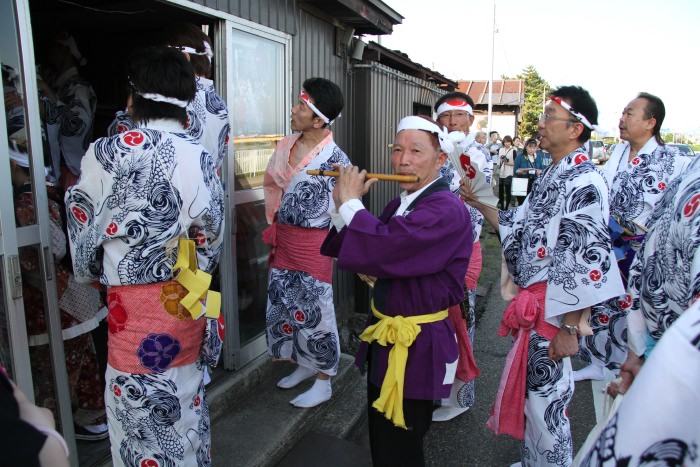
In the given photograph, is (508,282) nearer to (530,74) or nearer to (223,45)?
(223,45)

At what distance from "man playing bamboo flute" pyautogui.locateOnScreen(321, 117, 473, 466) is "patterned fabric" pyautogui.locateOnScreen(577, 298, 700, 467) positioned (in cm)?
134

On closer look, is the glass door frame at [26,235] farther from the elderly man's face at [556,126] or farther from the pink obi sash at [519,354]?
the elderly man's face at [556,126]

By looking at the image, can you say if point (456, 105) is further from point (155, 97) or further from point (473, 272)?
point (155, 97)

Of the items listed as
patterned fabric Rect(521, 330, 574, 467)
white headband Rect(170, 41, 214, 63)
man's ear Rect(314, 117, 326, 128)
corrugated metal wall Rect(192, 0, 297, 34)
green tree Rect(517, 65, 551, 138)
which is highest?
A: green tree Rect(517, 65, 551, 138)

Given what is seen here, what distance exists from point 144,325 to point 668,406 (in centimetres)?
180

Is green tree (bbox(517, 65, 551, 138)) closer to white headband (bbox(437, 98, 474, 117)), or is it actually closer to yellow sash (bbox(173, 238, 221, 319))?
white headband (bbox(437, 98, 474, 117))

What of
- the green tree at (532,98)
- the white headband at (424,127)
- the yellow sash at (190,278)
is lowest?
the yellow sash at (190,278)

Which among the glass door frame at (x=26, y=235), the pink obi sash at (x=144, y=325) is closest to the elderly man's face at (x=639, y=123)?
the pink obi sash at (x=144, y=325)

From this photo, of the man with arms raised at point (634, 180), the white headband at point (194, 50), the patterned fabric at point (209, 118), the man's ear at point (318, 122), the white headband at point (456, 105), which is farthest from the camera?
the white headband at point (456, 105)

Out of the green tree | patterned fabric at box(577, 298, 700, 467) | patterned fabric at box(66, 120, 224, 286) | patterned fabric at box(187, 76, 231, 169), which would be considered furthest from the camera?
the green tree

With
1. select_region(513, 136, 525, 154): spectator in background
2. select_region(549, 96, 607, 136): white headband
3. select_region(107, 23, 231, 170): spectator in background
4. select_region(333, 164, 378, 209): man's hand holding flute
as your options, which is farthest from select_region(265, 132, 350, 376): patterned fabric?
select_region(513, 136, 525, 154): spectator in background

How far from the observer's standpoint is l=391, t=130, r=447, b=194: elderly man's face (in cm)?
234

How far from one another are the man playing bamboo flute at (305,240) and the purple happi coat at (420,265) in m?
0.94

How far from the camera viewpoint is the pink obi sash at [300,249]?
11.2 ft
